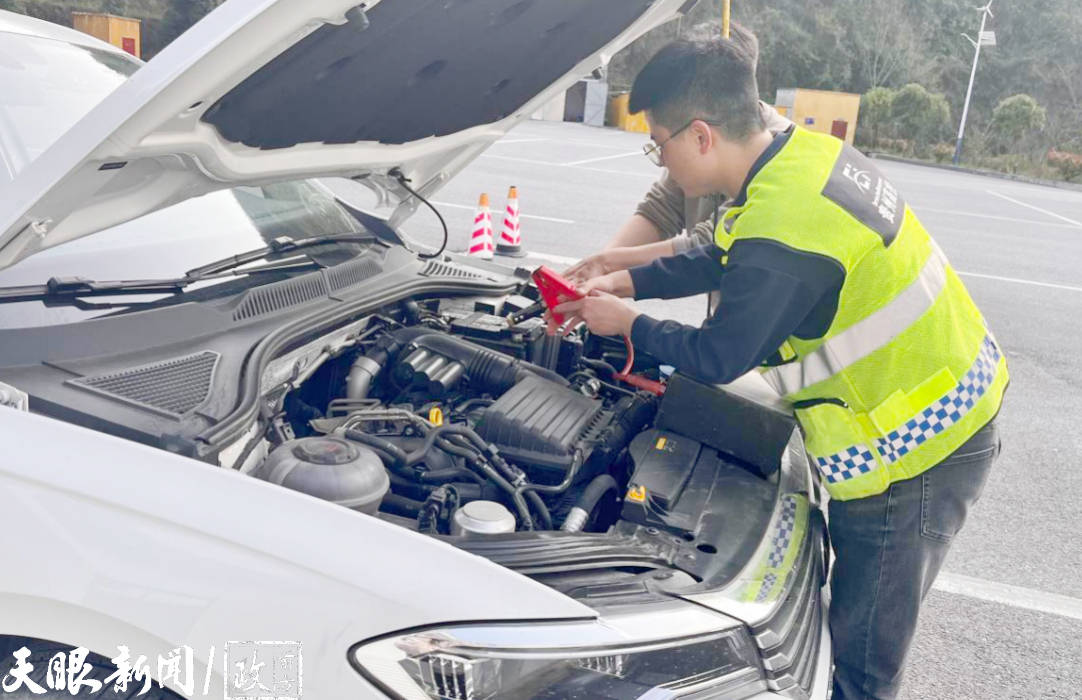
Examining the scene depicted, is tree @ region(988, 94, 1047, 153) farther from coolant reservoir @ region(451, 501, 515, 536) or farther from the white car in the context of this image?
coolant reservoir @ region(451, 501, 515, 536)

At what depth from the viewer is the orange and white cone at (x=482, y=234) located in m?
7.22

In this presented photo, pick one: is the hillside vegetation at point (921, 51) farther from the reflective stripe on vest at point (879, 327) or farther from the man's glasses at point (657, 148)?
the reflective stripe on vest at point (879, 327)

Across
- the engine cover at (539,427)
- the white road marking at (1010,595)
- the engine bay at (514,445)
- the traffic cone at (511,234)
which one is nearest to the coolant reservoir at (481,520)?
the engine bay at (514,445)

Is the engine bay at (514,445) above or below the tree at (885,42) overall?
below

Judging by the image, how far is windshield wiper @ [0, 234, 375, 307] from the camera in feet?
6.22

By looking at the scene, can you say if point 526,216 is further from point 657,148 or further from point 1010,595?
point 657,148

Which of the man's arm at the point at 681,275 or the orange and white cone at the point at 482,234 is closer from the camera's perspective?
the man's arm at the point at 681,275

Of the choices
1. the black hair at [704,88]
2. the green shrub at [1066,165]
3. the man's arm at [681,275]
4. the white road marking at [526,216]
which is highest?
the green shrub at [1066,165]

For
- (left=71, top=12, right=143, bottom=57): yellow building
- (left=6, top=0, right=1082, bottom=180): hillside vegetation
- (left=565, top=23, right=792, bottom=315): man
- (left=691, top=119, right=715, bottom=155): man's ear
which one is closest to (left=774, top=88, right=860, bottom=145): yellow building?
(left=6, top=0, right=1082, bottom=180): hillside vegetation

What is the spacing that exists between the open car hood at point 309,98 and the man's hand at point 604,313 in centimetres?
71

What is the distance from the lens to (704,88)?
6.75 feet

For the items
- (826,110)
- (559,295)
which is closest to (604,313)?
(559,295)

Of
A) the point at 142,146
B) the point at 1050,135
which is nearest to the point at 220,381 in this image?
the point at 142,146

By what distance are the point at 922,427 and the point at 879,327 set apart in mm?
260
